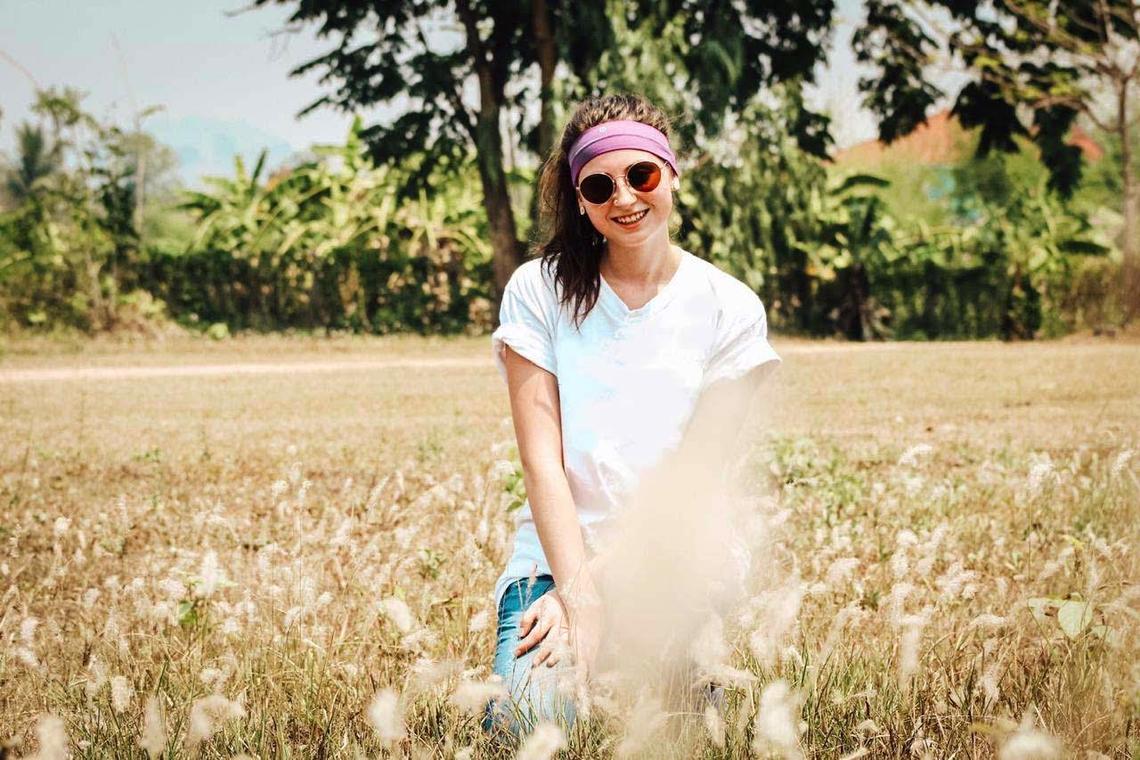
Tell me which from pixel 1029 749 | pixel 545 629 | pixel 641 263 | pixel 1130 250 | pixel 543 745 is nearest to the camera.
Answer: pixel 1029 749

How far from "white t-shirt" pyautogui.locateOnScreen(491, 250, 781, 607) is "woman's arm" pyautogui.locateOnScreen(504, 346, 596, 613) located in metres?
0.03

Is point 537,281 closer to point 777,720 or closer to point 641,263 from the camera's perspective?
point 641,263

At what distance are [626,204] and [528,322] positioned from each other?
14.0 inches

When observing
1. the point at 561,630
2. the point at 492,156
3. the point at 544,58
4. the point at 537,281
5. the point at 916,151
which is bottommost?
the point at 561,630

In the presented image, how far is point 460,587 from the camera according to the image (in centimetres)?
352

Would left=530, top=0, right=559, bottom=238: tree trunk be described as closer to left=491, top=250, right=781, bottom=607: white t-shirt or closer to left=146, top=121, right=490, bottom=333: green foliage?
left=146, top=121, right=490, bottom=333: green foliage

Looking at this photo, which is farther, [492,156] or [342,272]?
[342,272]

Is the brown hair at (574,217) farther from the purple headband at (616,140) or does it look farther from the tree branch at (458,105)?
the tree branch at (458,105)

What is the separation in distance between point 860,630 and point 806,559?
0.64 meters

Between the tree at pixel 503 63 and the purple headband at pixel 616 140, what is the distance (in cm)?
1340

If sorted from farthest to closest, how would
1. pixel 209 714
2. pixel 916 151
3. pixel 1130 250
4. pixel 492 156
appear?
pixel 916 151 < pixel 1130 250 < pixel 492 156 < pixel 209 714

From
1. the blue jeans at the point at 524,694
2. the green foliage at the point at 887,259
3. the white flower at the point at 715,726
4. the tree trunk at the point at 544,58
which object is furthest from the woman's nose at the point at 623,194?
the green foliage at the point at 887,259

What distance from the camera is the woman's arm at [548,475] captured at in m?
2.33

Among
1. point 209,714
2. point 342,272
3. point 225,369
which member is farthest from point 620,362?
point 342,272
